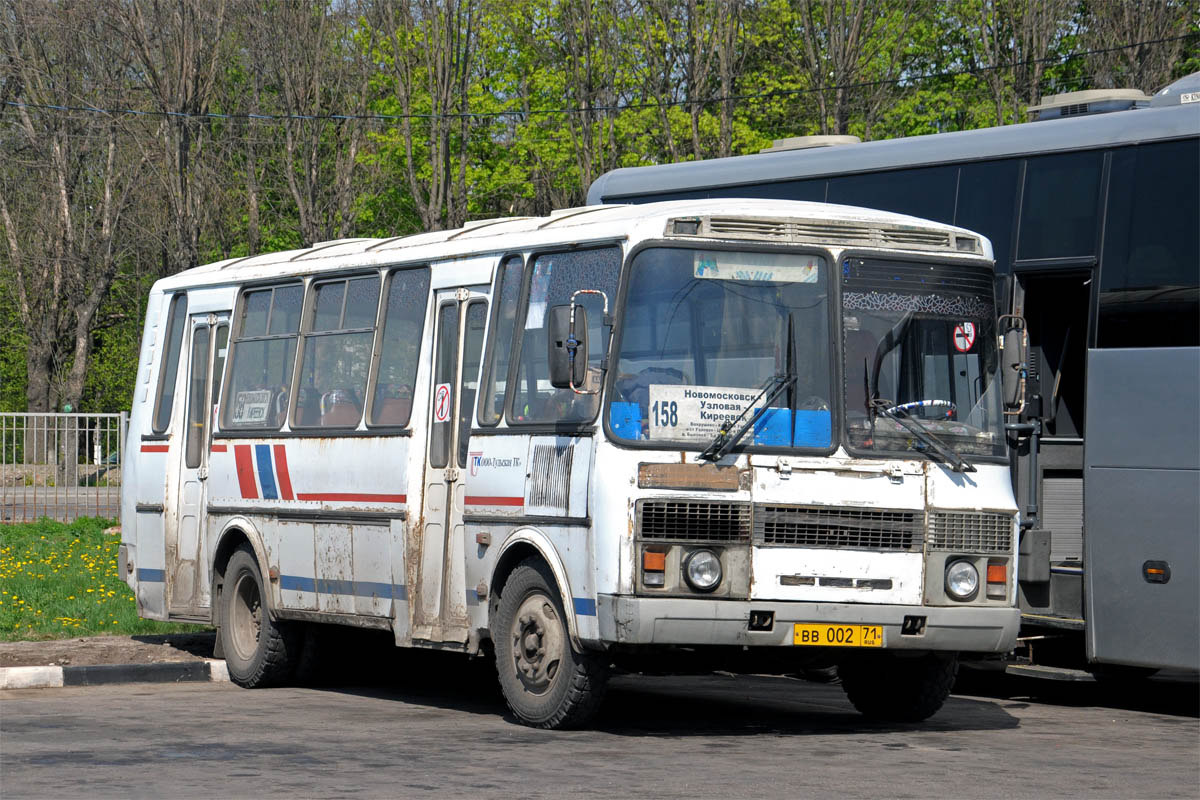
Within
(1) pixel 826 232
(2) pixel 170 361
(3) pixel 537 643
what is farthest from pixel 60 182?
(1) pixel 826 232

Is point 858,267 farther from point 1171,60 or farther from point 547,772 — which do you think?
point 1171,60

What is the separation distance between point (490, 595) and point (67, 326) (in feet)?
129

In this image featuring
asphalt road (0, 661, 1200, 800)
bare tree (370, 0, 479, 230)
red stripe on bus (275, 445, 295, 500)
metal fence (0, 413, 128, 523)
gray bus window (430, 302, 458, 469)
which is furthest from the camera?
bare tree (370, 0, 479, 230)

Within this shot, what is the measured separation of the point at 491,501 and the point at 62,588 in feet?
26.7

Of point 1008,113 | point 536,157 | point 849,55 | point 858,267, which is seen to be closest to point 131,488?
point 858,267

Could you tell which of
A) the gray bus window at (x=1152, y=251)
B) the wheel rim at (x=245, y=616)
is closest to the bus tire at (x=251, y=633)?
the wheel rim at (x=245, y=616)

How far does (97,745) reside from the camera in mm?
10102

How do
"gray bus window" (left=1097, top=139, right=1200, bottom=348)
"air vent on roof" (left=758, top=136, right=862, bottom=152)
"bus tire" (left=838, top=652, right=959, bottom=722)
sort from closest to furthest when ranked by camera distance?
"bus tire" (left=838, top=652, right=959, bottom=722)
"gray bus window" (left=1097, top=139, right=1200, bottom=348)
"air vent on roof" (left=758, top=136, right=862, bottom=152)

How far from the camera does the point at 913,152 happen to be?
14.6m

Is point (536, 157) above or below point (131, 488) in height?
above

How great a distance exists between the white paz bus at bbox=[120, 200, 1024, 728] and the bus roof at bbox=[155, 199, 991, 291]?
0.03 meters

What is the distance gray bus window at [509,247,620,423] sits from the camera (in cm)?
1061

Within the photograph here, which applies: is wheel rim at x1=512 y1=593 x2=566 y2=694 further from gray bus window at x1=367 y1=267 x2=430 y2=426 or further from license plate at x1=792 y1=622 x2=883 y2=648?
gray bus window at x1=367 y1=267 x2=430 y2=426

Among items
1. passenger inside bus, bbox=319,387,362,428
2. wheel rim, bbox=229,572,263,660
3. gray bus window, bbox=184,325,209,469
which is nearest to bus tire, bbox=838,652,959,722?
passenger inside bus, bbox=319,387,362,428
